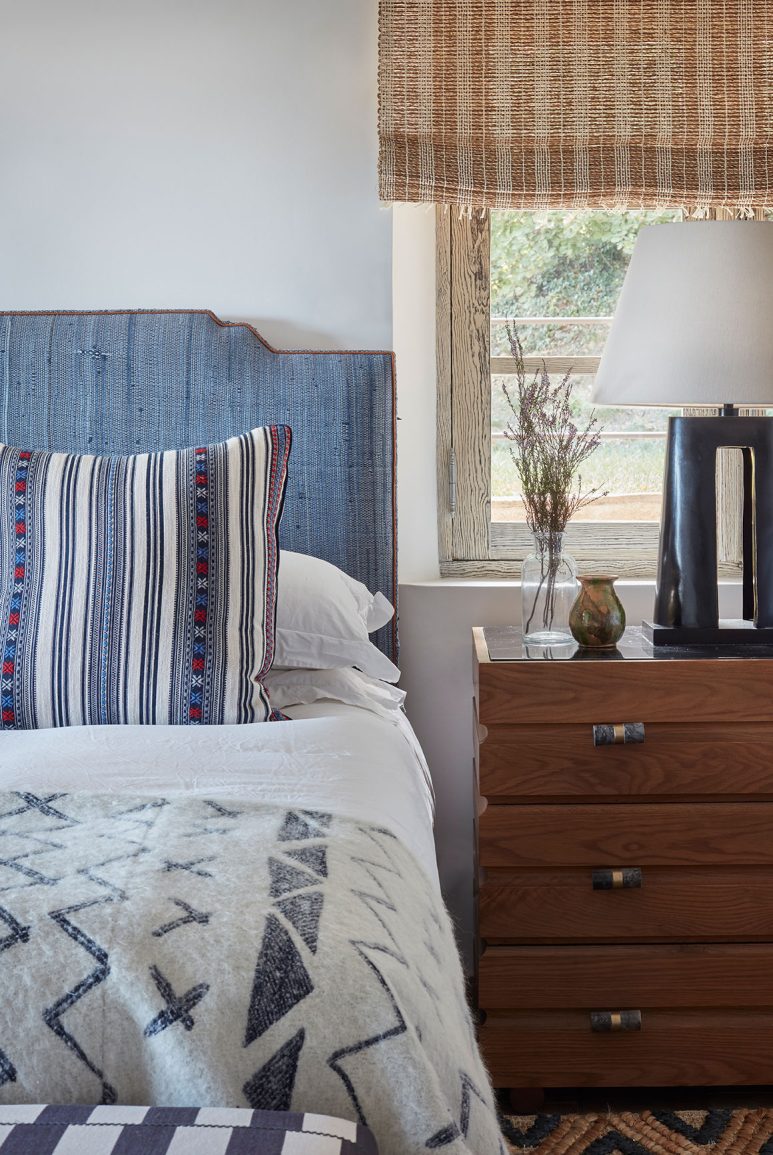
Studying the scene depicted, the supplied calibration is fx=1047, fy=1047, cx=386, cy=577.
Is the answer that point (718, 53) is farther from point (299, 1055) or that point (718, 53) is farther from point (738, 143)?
point (299, 1055)

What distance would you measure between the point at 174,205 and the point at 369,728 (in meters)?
1.22

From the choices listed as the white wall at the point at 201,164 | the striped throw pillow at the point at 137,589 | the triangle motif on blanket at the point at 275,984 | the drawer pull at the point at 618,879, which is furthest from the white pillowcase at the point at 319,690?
the triangle motif on blanket at the point at 275,984

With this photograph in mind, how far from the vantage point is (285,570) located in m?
1.76

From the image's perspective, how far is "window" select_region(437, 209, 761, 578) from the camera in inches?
90.0

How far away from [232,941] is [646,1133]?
1185 mm

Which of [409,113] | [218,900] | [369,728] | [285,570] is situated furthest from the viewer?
[409,113]

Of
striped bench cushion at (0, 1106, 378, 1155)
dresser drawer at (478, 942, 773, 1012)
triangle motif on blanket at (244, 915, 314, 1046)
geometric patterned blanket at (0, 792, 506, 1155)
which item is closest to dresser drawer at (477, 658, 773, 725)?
dresser drawer at (478, 942, 773, 1012)

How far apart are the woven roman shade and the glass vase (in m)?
0.79

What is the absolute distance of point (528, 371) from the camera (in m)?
2.30

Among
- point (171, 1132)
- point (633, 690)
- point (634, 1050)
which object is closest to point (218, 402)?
point (633, 690)

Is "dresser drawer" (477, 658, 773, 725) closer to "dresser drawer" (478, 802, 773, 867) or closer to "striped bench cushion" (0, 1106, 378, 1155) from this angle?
"dresser drawer" (478, 802, 773, 867)

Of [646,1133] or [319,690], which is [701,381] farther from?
[646,1133]

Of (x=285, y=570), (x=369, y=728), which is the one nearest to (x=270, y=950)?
(x=369, y=728)

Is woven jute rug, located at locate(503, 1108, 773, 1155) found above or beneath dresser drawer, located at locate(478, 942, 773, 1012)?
beneath
